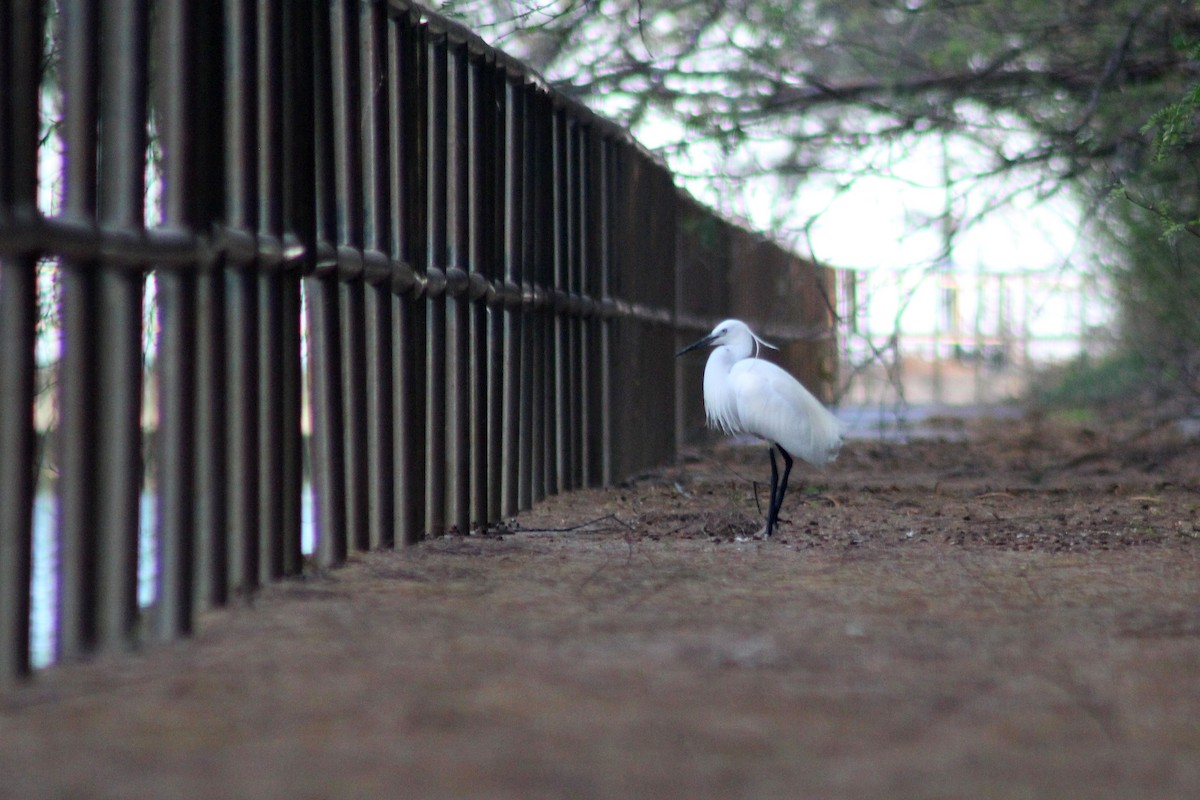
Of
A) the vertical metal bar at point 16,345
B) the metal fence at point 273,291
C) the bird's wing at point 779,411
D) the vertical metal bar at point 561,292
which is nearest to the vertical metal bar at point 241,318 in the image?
the metal fence at point 273,291

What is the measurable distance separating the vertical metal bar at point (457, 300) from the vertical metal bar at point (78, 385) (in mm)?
2184

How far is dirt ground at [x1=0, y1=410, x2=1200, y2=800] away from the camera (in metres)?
2.33

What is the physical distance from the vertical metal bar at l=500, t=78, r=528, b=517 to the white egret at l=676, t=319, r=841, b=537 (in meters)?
1.02

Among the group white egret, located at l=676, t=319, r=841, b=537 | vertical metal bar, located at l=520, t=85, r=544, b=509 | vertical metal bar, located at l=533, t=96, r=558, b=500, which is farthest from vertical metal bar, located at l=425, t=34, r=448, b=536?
white egret, located at l=676, t=319, r=841, b=537

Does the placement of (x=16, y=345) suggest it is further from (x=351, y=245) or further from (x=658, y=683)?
(x=351, y=245)

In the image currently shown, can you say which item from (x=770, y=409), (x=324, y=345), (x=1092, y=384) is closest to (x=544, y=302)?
(x=770, y=409)

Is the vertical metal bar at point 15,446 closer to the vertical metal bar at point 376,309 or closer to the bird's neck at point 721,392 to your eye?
the vertical metal bar at point 376,309

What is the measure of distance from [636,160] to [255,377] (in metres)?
5.17

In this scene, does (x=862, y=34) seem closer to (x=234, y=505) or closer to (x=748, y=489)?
(x=748, y=489)

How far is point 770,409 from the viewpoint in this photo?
6605 mm

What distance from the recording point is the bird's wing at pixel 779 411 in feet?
21.7

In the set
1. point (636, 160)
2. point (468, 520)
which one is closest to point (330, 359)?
point (468, 520)

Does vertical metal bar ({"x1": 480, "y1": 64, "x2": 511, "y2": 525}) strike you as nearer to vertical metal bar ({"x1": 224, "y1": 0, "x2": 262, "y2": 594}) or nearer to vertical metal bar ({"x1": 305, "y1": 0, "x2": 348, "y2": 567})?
vertical metal bar ({"x1": 305, "y1": 0, "x2": 348, "y2": 567})

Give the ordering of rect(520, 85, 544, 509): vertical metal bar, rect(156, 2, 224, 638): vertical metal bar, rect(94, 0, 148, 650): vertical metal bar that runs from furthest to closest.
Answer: rect(520, 85, 544, 509): vertical metal bar → rect(156, 2, 224, 638): vertical metal bar → rect(94, 0, 148, 650): vertical metal bar
